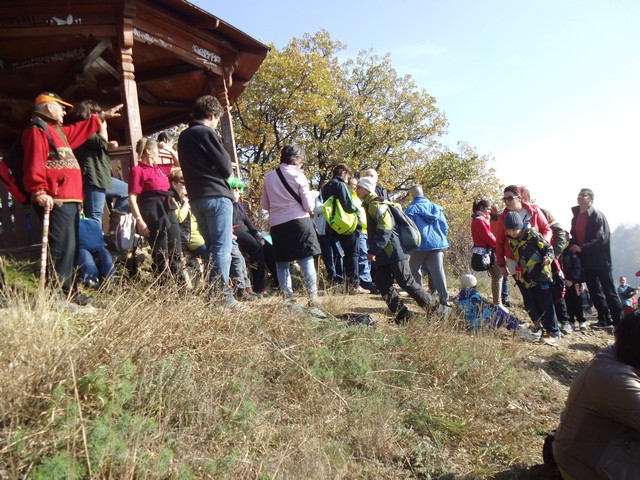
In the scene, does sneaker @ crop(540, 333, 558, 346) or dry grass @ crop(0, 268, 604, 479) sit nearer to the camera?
dry grass @ crop(0, 268, 604, 479)

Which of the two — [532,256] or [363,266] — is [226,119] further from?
[532,256]

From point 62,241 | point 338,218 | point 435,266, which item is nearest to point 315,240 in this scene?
point 338,218

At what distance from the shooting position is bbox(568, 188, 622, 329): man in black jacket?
23.3 feet

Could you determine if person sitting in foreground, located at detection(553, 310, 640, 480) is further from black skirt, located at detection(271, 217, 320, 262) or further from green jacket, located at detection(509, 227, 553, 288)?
green jacket, located at detection(509, 227, 553, 288)

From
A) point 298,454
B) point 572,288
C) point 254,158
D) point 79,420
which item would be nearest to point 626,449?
point 298,454

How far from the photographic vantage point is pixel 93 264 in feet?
16.3

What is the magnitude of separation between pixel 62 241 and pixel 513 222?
4866 mm

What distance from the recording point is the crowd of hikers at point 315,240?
111 inches

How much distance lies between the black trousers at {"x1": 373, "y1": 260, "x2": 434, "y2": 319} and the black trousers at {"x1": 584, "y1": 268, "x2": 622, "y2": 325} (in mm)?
2902

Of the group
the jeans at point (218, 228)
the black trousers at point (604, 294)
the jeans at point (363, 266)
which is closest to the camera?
the jeans at point (218, 228)

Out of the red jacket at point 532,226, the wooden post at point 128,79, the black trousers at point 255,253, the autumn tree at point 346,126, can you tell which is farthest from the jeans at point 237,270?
the autumn tree at point 346,126

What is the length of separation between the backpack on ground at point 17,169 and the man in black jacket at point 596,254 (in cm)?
657

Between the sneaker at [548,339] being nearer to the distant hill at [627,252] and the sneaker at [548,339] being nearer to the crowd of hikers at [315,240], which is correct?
the crowd of hikers at [315,240]

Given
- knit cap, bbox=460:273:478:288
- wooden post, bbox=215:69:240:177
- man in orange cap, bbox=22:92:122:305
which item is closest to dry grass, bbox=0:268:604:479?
man in orange cap, bbox=22:92:122:305
